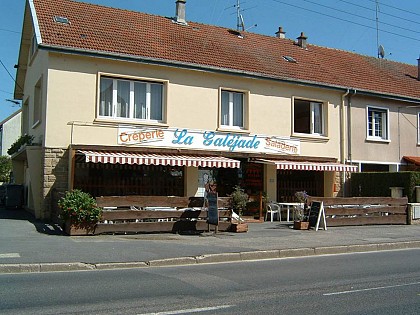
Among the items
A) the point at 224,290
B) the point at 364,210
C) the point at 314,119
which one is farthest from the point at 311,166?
the point at 224,290

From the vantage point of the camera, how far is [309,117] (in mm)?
21125

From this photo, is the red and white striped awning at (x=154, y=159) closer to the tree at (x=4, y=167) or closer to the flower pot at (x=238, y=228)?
the flower pot at (x=238, y=228)

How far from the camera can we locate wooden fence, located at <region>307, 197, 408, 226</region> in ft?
55.5

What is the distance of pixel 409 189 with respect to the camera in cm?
1911

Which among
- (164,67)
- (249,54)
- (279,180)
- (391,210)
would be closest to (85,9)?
(164,67)

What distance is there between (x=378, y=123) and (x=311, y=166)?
5641 mm

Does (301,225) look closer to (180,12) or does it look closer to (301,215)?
(301,215)

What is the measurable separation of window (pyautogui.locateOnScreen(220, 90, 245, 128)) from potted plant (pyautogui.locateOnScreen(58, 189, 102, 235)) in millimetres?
7245

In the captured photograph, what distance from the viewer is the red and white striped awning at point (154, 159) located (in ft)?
49.8

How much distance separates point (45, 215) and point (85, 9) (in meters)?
8.59

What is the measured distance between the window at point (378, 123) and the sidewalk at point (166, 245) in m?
6.78

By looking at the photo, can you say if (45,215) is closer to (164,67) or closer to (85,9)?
(164,67)

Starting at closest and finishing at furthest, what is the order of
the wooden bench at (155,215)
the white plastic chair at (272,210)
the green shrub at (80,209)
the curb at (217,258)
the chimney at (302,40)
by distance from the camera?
1. the curb at (217,258)
2. the green shrub at (80,209)
3. the wooden bench at (155,215)
4. the white plastic chair at (272,210)
5. the chimney at (302,40)

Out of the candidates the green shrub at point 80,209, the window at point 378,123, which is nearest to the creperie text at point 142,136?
the green shrub at point 80,209
